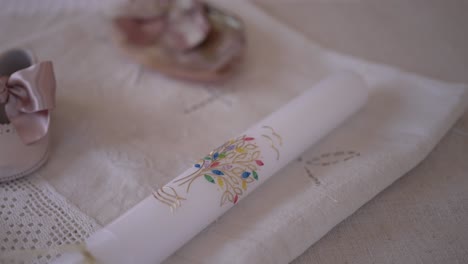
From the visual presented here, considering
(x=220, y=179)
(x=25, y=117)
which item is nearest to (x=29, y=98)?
(x=25, y=117)

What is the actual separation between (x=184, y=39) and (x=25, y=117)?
1.09ft

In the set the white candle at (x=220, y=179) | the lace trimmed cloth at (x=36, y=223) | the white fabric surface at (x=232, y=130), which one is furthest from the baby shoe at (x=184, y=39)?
the lace trimmed cloth at (x=36, y=223)

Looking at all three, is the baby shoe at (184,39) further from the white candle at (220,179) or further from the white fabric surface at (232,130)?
the white candle at (220,179)

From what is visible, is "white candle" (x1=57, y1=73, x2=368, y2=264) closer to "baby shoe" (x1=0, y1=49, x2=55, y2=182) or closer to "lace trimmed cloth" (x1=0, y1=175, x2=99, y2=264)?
"lace trimmed cloth" (x1=0, y1=175, x2=99, y2=264)

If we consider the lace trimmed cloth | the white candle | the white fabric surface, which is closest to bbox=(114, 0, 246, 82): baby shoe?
the white fabric surface

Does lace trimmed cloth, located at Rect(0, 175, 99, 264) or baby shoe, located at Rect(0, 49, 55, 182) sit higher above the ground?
baby shoe, located at Rect(0, 49, 55, 182)

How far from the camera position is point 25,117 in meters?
0.55

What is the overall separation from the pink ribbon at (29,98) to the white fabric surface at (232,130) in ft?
0.23

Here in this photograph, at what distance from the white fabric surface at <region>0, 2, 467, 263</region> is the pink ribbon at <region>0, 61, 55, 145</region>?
0.23ft

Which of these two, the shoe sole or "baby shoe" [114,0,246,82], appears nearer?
the shoe sole

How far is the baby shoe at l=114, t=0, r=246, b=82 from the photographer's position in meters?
0.74

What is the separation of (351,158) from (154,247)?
1.07 feet

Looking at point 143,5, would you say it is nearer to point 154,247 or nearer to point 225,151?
point 225,151

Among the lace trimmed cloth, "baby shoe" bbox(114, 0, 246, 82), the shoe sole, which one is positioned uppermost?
"baby shoe" bbox(114, 0, 246, 82)
